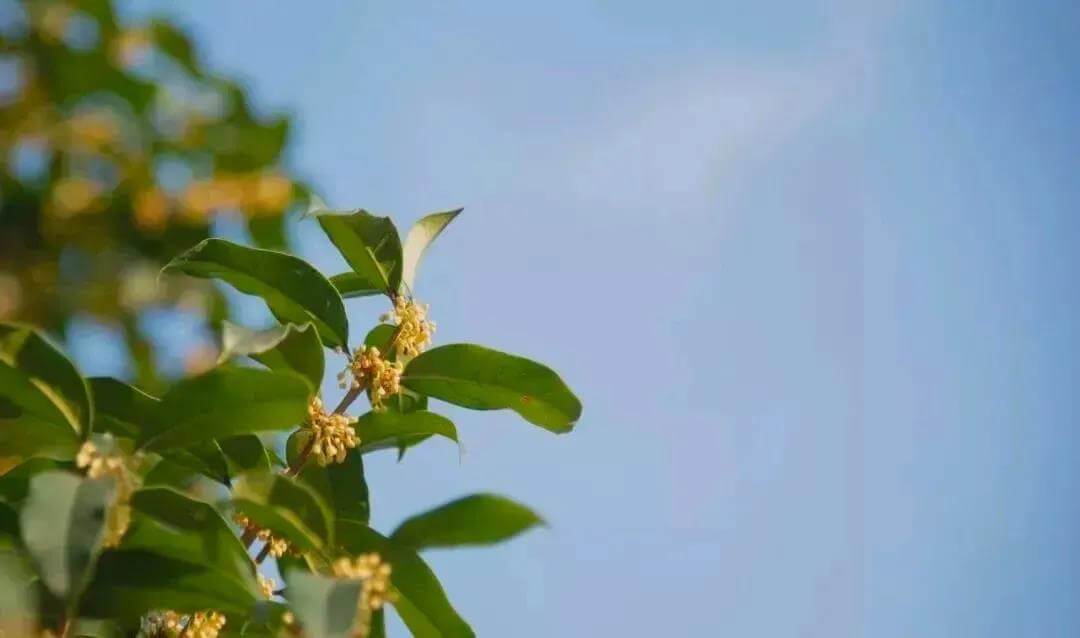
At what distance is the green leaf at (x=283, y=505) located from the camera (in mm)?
1099

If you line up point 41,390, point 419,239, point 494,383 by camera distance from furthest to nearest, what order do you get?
1. point 419,239
2. point 494,383
3. point 41,390

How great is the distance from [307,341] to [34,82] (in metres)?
1.26

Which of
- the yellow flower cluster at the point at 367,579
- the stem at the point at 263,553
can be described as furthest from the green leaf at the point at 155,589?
the stem at the point at 263,553

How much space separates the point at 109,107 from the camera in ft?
7.59

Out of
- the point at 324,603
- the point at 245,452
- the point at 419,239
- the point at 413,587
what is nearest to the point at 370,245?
the point at 419,239

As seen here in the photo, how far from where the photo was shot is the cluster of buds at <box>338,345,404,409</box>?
1.53 meters

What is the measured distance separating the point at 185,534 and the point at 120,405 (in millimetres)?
228

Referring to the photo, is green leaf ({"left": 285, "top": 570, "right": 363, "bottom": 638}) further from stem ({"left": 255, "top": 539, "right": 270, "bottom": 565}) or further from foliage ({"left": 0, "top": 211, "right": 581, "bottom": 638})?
stem ({"left": 255, "top": 539, "right": 270, "bottom": 565})

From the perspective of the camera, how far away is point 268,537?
1.36m

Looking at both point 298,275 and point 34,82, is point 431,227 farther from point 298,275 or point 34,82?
point 34,82

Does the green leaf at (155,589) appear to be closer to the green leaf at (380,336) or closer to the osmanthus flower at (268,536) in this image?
the osmanthus flower at (268,536)

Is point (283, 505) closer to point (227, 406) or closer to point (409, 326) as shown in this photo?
point (227, 406)

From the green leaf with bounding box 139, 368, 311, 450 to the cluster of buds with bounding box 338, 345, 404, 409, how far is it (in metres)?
0.36

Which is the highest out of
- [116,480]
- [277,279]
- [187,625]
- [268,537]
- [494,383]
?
[277,279]
